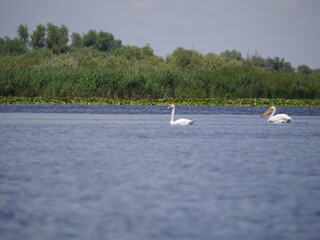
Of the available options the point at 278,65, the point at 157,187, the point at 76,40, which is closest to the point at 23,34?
the point at 76,40

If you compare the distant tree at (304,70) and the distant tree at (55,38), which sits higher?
the distant tree at (55,38)

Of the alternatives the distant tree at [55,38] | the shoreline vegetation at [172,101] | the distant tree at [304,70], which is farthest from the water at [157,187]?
the distant tree at [304,70]

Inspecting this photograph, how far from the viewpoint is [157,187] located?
49.9 ft

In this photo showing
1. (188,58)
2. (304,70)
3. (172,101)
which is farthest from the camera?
(304,70)

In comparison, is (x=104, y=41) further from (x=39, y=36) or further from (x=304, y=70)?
(x=304, y=70)

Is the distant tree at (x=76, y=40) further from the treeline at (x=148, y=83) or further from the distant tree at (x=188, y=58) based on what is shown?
the treeline at (x=148, y=83)

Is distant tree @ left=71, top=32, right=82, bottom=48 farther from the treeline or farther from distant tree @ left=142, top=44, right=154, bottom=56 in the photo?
the treeline

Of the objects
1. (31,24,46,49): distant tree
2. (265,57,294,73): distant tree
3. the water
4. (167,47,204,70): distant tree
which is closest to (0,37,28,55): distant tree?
(31,24,46,49): distant tree

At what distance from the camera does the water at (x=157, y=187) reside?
11453mm

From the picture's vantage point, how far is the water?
11.5 metres

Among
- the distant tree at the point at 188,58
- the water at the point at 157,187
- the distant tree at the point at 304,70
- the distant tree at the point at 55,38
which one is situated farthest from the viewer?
the distant tree at the point at 304,70

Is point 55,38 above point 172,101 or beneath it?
above

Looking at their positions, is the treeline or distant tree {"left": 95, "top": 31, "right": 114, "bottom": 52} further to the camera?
distant tree {"left": 95, "top": 31, "right": 114, "bottom": 52}

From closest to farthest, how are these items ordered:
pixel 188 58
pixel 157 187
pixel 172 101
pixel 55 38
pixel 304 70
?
pixel 157 187, pixel 172 101, pixel 188 58, pixel 55 38, pixel 304 70
